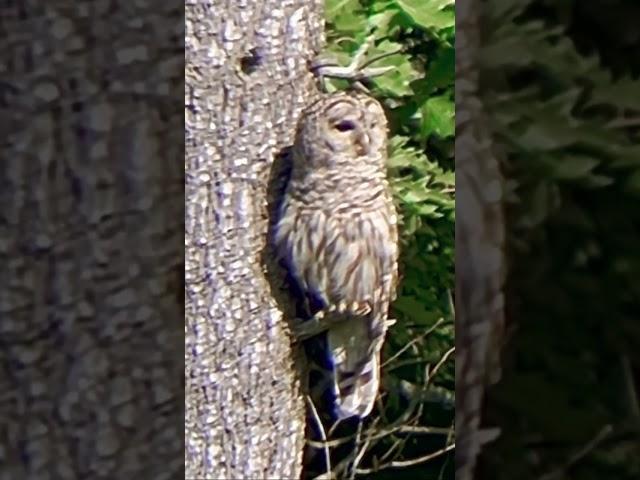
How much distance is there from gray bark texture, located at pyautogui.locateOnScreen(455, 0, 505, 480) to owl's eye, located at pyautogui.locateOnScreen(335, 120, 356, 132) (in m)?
0.13

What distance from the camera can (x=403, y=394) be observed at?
122cm

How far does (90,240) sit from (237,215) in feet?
0.62

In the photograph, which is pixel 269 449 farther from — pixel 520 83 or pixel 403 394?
pixel 520 83

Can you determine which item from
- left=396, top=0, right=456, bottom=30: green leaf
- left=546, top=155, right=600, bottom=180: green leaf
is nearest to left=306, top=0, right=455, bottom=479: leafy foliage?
left=396, top=0, right=456, bottom=30: green leaf

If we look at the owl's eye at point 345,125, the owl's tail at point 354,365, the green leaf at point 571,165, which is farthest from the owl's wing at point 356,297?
the green leaf at point 571,165

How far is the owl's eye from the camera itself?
3.85 ft

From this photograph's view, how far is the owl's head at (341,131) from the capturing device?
1.17 m

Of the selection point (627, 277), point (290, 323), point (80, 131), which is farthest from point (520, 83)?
point (80, 131)

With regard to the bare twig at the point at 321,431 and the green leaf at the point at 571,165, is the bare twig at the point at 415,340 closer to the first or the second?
the bare twig at the point at 321,431

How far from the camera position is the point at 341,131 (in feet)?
3.84

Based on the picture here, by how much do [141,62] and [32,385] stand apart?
1.40ft

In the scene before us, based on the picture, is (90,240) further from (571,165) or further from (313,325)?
(571,165)

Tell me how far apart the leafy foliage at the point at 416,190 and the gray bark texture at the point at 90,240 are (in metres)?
0.24

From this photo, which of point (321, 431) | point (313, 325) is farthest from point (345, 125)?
point (321, 431)
